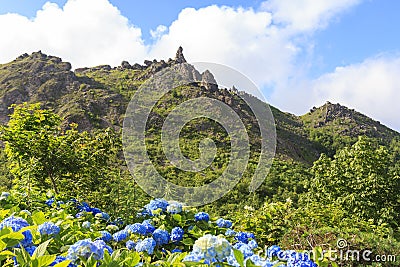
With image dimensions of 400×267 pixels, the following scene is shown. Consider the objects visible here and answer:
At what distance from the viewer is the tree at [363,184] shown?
1016cm

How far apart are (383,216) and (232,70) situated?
6740 mm

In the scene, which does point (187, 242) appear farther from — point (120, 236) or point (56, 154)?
point (56, 154)

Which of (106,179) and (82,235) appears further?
(106,179)

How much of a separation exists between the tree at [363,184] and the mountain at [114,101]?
54.0 feet

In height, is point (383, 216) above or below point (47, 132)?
below

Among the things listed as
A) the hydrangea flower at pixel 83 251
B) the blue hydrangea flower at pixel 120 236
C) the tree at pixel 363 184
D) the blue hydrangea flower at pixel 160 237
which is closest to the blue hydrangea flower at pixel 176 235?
the blue hydrangea flower at pixel 160 237

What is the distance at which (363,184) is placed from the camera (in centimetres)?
1052

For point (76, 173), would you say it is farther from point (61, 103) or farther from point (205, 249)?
point (61, 103)

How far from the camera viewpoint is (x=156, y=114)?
37.5 metres

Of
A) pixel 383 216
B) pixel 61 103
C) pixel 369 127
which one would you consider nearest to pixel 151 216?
pixel 383 216

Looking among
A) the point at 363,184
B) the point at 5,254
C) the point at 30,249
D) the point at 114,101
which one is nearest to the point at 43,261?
the point at 5,254

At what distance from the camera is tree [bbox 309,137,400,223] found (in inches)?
400

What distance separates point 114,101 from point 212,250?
42.3m

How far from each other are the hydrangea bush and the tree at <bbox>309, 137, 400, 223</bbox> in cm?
765
